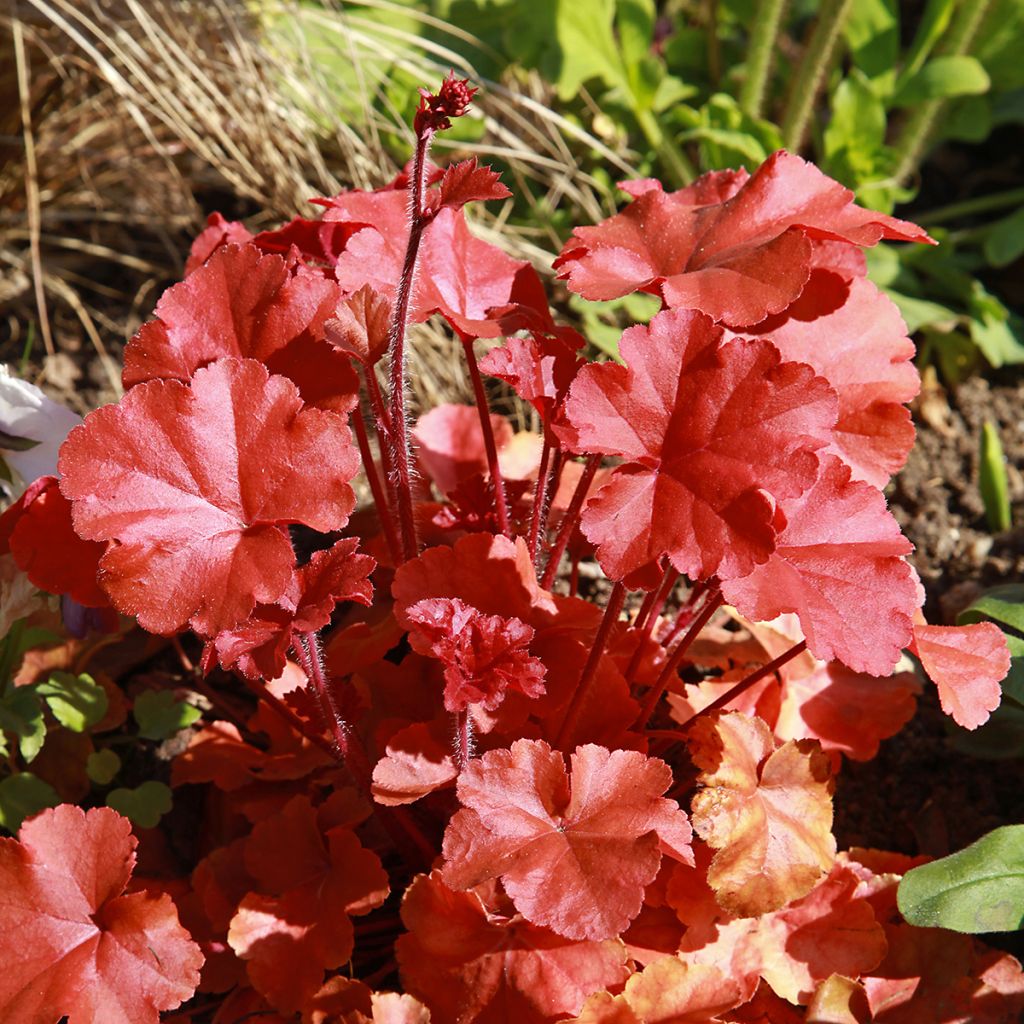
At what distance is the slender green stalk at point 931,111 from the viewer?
8.16 feet

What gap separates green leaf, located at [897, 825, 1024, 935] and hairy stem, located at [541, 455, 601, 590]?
56 centimetres

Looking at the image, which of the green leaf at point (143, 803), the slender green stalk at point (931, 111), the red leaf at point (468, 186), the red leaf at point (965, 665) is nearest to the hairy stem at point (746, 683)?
the red leaf at point (965, 665)

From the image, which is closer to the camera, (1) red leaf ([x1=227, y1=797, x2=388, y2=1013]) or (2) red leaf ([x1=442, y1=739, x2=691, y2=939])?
(2) red leaf ([x1=442, y1=739, x2=691, y2=939])

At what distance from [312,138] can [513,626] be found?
1780mm

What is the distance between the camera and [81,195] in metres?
2.72

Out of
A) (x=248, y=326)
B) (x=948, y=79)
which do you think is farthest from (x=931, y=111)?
(x=248, y=326)

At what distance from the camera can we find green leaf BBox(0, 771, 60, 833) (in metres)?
1.53

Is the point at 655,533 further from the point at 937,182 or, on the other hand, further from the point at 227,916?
the point at 937,182

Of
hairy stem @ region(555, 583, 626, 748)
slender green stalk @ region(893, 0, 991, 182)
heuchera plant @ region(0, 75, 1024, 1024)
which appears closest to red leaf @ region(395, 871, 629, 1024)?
heuchera plant @ region(0, 75, 1024, 1024)

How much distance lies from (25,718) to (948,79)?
210cm

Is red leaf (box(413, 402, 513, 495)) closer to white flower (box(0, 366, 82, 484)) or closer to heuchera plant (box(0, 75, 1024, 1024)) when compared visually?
heuchera plant (box(0, 75, 1024, 1024))

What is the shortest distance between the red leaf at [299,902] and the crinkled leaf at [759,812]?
0.40 m

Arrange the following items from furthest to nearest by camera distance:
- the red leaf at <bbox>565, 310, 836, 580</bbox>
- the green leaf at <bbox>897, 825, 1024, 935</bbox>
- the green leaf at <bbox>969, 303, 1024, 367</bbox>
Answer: the green leaf at <bbox>969, 303, 1024, 367</bbox> < the green leaf at <bbox>897, 825, 1024, 935</bbox> < the red leaf at <bbox>565, 310, 836, 580</bbox>

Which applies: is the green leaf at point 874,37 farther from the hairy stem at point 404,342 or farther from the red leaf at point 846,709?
the hairy stem at point 404,342
